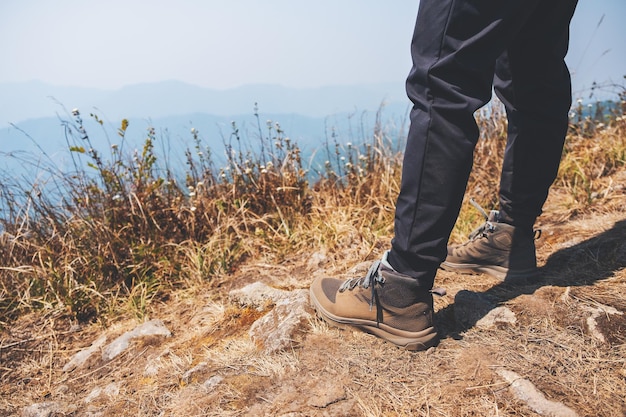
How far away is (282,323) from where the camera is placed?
1.93 metres

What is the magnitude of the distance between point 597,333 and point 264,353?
129cm

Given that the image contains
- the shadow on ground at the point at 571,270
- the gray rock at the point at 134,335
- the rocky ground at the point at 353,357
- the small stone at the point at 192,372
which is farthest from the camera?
the gray rock at the point at 134,335

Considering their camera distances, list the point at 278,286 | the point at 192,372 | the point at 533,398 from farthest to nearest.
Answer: the point at 278,286 → the point at 192,372 → the point at 533,398

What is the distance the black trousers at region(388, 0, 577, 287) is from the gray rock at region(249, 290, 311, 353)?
543mm

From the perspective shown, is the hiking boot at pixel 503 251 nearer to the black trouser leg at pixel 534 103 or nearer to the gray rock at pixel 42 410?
the black trouser leg at pixel 534 103

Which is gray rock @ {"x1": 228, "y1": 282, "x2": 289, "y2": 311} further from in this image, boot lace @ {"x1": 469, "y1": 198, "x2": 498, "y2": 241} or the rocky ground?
boot lace @ {"x1": 469, "y1": 198, "x2": 498, "y2": 241}

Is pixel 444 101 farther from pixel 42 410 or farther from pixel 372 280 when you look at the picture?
pixel 42 410

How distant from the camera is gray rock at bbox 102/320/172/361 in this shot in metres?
2.29

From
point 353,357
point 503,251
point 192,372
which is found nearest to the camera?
point 353,357

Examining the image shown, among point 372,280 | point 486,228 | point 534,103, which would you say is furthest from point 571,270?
point 372,280

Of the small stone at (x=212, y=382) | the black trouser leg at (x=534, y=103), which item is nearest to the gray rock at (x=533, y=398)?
the black trouser leg at (x=534, y=103)

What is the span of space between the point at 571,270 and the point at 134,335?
7.66ft

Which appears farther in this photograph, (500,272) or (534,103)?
(500,272)

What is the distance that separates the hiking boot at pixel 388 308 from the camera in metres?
1.62
